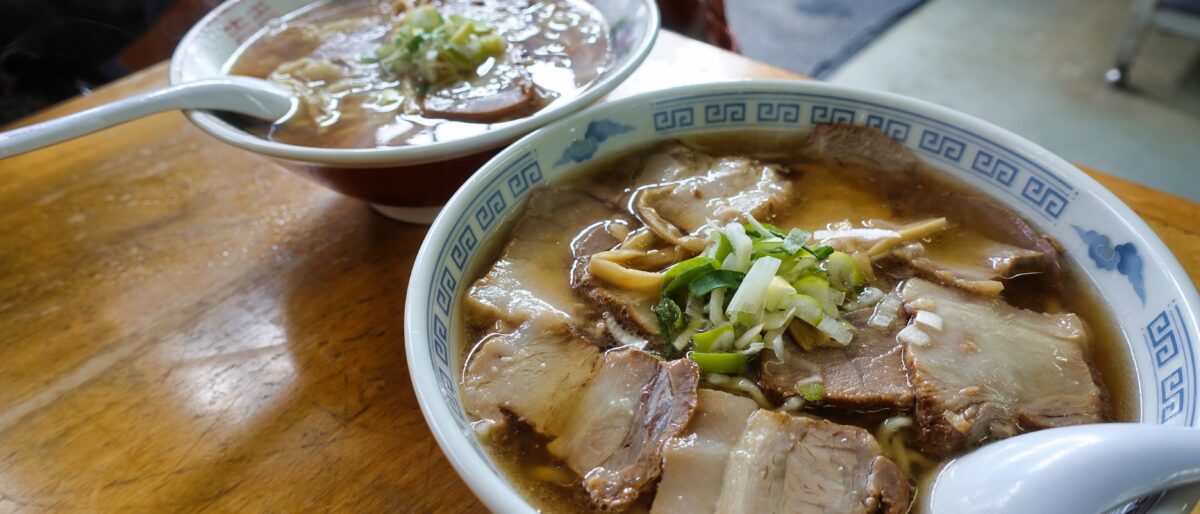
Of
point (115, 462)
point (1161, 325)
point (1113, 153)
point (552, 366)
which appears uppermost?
point (1161, 325)

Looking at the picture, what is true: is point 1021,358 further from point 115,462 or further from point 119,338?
point 119,338

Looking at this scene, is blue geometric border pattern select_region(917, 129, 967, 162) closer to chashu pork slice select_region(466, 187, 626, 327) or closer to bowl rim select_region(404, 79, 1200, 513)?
bowl rim select_region(404, 79, 1200, 513)

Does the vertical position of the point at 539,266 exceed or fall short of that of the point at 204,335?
it exceeds it

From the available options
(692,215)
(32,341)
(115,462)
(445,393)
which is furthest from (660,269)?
(32,341)

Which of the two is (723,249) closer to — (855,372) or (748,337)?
(748,337)

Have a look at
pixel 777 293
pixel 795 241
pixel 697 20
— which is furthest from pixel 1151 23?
pixel 777 293

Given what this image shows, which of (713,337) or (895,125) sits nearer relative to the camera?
(713,337)

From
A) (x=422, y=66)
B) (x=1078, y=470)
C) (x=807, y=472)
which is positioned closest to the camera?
(x=1078, y=470)
